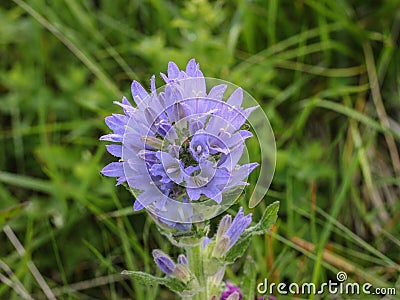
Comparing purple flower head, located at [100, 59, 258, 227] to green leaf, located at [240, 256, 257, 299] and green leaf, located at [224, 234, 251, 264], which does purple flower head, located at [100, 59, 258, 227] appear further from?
green leaf, located at [240, 256, 257, 299]

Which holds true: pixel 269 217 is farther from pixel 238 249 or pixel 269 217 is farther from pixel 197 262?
pixel 197 262

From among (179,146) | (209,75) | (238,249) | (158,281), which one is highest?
(209,75)

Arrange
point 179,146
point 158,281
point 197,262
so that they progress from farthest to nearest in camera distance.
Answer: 1. point 197,262
2. point 158,281
3. point 179,146

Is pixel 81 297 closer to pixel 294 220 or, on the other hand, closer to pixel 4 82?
pixel 294 220

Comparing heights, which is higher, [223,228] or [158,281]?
[223,228]

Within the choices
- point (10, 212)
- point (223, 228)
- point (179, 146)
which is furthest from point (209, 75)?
point (179, 146)

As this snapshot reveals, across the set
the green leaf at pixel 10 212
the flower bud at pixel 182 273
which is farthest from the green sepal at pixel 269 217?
the green leaf at pixel 10 212

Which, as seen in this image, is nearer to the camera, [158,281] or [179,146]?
[179,146]

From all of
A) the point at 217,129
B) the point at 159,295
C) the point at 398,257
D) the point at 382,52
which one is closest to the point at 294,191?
the point at 398,257
